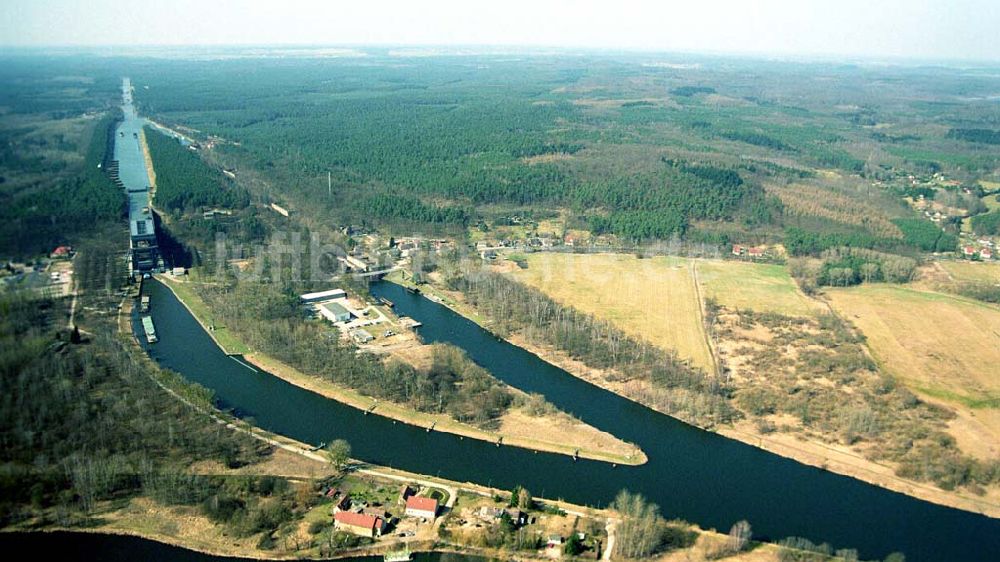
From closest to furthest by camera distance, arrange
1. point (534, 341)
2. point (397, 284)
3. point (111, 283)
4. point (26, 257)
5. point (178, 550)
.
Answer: point (178, 550)
point (26, 257)
point (534, 341)
point (111, 283)
point (397, 284)

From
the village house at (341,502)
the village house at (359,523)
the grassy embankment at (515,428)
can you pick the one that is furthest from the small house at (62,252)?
the village house at (359,523)

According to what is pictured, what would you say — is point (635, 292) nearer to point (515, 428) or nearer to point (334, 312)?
point (515, 428)

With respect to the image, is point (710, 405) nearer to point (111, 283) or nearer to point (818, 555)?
point (818, 555)

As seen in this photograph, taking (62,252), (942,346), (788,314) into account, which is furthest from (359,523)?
(942,346)

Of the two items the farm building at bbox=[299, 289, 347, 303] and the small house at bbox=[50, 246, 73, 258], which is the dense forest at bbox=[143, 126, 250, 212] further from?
the small house at bbox=[50, 246, 73, 258]

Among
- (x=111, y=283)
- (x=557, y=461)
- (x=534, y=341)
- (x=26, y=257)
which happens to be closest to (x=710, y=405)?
(x=557, y=461)

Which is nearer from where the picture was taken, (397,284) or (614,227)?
(397,284)

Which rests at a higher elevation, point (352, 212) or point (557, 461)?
point (352, 212)

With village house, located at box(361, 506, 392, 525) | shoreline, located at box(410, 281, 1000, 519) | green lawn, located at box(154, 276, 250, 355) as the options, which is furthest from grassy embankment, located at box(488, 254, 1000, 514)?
green lawn, located at box(154, 276, 250, 355)
